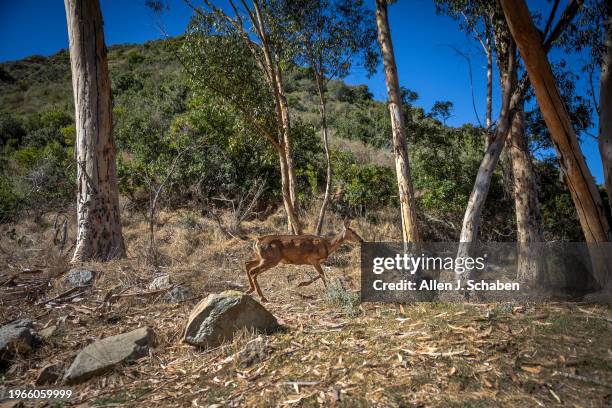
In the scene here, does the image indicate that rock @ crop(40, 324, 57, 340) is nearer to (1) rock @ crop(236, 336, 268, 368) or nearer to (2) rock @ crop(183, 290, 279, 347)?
(2) rock @ crop(183, 290, 279, 347)

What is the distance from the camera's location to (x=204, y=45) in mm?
11195

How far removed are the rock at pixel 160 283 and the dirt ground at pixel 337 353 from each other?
0.29 meters

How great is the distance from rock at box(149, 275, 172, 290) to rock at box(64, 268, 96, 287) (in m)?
1.20

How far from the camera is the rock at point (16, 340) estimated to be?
4.88m

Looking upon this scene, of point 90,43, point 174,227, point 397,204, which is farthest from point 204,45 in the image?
point 397,204

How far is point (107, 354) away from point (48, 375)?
654mm

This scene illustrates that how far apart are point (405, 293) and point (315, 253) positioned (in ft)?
6.20

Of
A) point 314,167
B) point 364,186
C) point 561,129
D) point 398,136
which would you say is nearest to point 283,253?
point 398,136

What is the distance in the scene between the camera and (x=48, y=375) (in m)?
4.51

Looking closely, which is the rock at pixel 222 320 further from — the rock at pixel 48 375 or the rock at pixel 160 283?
the rock at pixel 160 283

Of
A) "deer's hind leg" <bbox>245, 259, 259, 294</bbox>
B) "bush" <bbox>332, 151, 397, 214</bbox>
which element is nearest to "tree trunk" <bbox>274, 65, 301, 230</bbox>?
"bush" <bbox>332, 151, 397, 214</bbox>

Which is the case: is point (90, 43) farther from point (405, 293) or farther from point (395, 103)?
point (405, 293)

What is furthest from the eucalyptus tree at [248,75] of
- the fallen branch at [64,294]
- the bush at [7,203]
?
the bush at [7,203]

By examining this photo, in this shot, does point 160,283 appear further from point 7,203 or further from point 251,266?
point 7,203
